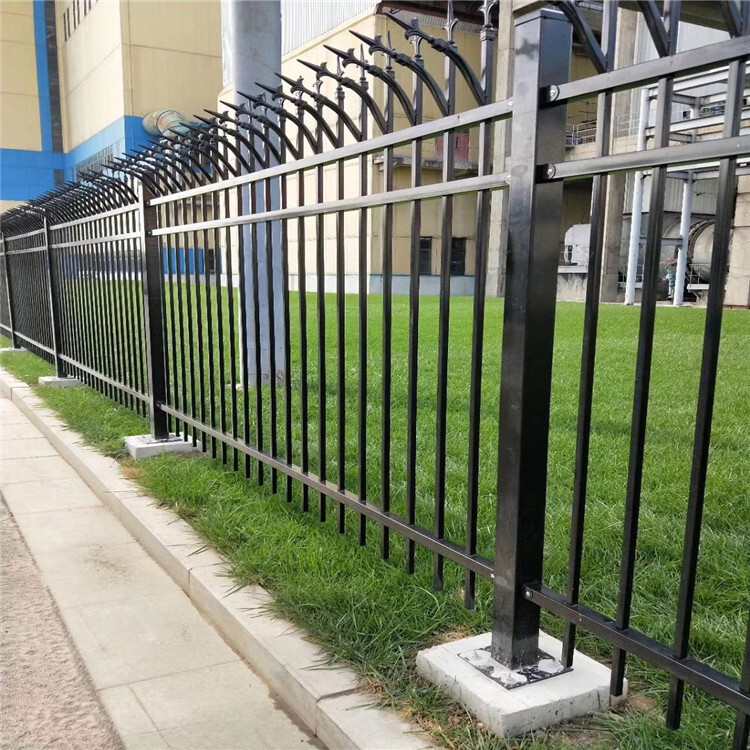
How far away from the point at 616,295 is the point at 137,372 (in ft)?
69.1

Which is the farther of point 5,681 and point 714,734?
point 5,681

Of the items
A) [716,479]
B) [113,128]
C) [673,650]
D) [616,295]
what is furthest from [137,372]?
[113,128]

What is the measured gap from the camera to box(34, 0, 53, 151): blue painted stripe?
5144 cm

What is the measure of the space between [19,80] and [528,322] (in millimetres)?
59459

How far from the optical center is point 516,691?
2.17 metres

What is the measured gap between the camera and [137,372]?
231 inches

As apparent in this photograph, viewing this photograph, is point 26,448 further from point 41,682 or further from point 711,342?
point 711,342

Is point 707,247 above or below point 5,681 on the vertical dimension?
above

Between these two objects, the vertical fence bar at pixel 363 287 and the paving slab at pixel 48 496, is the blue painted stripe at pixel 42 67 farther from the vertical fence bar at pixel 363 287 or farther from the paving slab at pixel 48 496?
the vertical fence bar at pixel 363 287


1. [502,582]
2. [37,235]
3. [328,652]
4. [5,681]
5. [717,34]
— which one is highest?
[717,34]

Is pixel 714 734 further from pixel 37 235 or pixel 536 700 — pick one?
pixel 37 235

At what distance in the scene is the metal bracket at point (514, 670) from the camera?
2.22 m

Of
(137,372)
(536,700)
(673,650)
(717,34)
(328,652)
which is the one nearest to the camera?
(673,650)

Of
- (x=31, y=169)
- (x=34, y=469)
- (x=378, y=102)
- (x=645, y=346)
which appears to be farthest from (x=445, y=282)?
(x=31, y=169)
